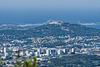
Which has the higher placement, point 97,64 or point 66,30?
point 66,30

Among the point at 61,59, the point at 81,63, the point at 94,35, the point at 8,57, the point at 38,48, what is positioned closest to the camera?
the point at 81,63

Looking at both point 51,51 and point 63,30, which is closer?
point 51,51

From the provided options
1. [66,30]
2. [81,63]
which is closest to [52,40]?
[66,30]

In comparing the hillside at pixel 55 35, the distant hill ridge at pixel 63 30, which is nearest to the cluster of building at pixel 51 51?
the hillside at pixel 55 35

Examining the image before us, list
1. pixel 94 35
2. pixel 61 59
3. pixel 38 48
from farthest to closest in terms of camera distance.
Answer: pixel 94 35 → pixel 38 48 → pixel 61 59

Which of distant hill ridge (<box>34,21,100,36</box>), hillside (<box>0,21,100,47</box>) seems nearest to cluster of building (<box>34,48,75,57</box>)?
hillside (<box>0,21,100,47</box>)

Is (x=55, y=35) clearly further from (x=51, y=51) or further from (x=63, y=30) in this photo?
(x=51, y=51)

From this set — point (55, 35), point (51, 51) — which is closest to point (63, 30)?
point (55, 35)

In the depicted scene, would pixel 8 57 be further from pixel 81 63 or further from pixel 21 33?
pixel 21 33

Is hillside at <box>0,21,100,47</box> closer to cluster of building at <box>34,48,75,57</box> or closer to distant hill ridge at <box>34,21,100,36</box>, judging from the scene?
distant hill ridge at <box>34,21,100,36</box>

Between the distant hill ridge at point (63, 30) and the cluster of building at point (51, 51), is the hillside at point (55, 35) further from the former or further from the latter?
the cluster of building at point (51, 51)

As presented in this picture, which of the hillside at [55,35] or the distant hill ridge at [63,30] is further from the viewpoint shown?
the distant hill ridge at [63,30]
